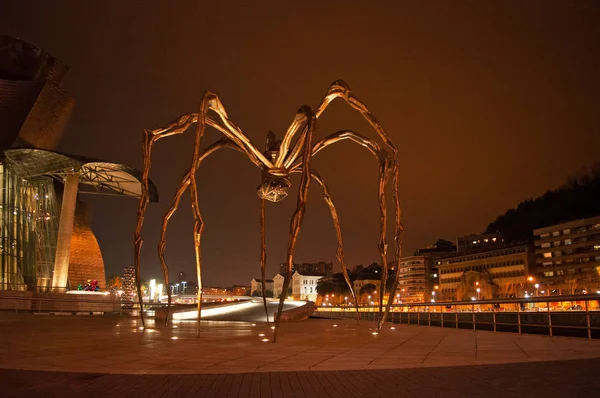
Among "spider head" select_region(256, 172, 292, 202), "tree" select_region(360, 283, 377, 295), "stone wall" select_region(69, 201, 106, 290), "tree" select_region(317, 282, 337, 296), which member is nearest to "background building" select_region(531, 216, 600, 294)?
"tree" select_region(360, 283, 377, 295)

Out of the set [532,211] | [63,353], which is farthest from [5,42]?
[532,211]

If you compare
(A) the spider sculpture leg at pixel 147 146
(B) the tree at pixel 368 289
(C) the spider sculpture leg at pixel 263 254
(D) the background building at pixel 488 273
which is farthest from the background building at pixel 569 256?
(A) the spider sculpture leg at pixel 147 146

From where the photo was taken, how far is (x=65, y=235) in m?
49.9

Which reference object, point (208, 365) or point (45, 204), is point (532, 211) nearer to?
A: point (45, 204)

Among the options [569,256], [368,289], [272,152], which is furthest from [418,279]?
[272,152]

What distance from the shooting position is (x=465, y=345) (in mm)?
10656

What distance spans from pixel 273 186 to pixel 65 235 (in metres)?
44.4

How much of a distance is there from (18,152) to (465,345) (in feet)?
162

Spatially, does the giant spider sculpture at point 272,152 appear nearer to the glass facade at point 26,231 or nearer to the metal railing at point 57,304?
the metal railing at point 57,304

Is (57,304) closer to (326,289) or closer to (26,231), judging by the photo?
(26,231)

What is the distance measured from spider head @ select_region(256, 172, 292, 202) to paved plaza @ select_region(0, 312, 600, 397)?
4157 millimetres

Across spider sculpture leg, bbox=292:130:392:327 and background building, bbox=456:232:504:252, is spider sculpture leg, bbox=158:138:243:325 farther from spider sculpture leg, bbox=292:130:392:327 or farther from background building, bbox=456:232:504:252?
background building, bbox=456:232:504:252

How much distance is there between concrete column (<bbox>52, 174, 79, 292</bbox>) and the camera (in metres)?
48.1

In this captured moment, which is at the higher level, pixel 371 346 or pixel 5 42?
pixel 5 42
